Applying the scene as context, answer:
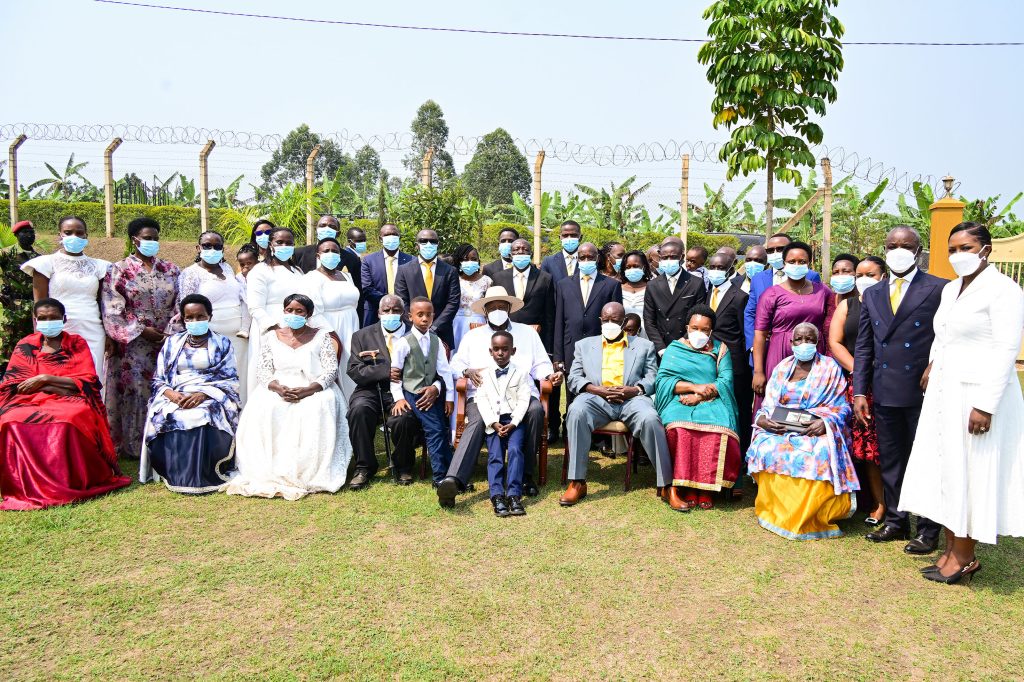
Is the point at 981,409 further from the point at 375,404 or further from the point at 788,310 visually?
the point at 375,404

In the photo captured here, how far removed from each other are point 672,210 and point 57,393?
1560cm

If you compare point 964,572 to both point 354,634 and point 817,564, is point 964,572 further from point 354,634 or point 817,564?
point 354,634

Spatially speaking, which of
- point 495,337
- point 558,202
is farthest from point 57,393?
point 558,202

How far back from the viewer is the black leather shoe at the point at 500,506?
5.34 m

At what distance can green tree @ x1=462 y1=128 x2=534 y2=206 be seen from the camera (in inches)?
1376

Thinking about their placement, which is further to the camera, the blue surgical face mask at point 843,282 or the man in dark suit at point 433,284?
the man in dark suit at point 433,284

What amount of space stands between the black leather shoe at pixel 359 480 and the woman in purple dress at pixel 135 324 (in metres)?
2.14

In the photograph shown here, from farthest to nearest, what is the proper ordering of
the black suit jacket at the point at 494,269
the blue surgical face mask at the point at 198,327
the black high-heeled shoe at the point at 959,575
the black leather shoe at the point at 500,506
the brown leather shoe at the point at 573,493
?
the black suit jacket at the point at 494,269, the blue surgical face mask at the point at 198,327, the brown leather shoe at the point at 573,493, the black leather shoe at the point at 500,506, the black high-heeled shoe at the point at 959,575

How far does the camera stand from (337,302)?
6961 mm

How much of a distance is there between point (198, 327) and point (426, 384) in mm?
1892

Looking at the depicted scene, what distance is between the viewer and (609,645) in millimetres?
3570

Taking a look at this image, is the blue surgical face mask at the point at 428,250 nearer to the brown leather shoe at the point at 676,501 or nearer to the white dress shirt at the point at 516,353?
the white dress shirt at the point at 516,353

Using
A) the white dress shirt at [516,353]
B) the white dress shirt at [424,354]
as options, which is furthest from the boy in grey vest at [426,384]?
the white dress shirt at [516,353]

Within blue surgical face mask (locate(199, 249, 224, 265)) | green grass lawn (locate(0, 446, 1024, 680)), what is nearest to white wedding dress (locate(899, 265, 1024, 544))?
green grass lawn (locate(0, 446, 1024, 680))
